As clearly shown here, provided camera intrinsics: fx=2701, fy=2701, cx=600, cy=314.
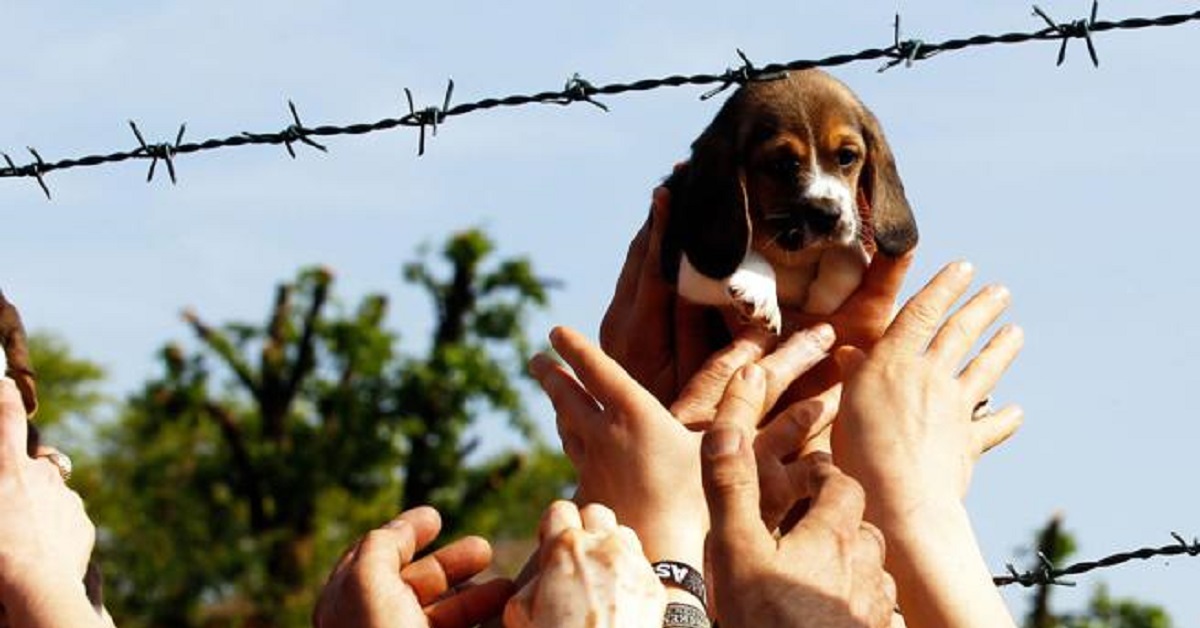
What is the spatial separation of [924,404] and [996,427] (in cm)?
64

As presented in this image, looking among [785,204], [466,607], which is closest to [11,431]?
[466,607]

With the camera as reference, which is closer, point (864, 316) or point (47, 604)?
point (47, 604)

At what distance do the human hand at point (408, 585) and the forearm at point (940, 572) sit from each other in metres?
0.78

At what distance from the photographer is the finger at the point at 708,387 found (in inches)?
239

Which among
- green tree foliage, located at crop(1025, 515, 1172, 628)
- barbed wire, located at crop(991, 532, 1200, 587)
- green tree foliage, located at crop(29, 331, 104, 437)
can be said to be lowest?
green tree foliage, located at crop(29, 331, 104, 437)

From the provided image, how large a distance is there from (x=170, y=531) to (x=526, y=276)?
610 cm

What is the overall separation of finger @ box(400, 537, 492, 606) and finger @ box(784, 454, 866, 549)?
81 cm

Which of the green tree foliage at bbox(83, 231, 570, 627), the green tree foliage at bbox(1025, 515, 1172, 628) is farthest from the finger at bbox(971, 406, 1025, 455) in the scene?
the green tree foliage at bbox(83, 231, 570, 627)

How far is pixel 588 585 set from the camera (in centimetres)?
438

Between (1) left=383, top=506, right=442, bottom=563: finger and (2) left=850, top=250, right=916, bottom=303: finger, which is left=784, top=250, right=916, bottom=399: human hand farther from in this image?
(1) left=383, top=506, right=442, bottom=563: finger

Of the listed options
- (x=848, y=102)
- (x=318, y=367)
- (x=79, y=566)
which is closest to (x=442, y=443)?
(x=318, y=367)

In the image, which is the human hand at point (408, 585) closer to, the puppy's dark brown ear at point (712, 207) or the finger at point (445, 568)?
the finger at point (445, 568)

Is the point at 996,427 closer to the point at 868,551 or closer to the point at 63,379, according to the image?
the point at 868,551

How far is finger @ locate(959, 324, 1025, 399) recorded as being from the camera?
605 centimetres
